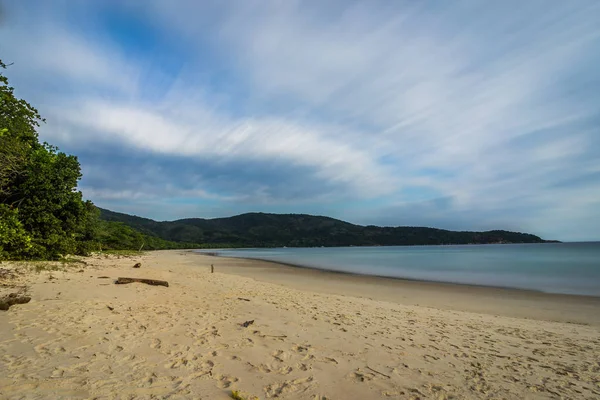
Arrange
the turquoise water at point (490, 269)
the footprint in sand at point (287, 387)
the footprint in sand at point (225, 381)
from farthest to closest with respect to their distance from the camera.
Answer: the turquoise water at point (490, 269)
the footprint in sand at point (225, 381)
the footprint in sand at point (287, 387)

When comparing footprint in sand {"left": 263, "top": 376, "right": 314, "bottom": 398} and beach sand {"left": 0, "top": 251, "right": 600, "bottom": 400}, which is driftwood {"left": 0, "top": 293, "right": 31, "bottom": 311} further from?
footprint in sand {"left": 263, "top": 376, "right": 314, "bottom": 398}

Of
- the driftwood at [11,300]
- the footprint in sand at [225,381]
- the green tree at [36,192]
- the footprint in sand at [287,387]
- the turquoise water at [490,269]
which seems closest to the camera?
the footprint in sand at [287,387]

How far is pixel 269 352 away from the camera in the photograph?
5.66 meters

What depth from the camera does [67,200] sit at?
1852 cm

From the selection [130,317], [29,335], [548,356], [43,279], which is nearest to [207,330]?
[130,317]

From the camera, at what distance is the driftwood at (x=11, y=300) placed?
23.1 feet

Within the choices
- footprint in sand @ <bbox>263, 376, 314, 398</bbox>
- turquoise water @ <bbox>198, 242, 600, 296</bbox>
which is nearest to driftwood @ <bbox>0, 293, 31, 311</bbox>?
footprint in sand @ <bbox>263, 376, 314, 398</bbox>

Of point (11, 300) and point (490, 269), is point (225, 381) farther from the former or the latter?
point (490, 269)

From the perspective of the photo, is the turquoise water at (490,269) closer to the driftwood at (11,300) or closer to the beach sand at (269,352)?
the beach sand at (269,352)

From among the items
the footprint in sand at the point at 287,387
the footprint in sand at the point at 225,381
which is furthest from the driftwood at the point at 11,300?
the footprint in sand at the point at 287,387

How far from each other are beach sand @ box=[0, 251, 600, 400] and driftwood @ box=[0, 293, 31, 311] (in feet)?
0.55

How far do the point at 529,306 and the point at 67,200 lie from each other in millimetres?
24531

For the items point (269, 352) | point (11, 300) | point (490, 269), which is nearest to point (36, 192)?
point (11, 300)

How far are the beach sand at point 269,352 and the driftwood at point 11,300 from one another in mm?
167
